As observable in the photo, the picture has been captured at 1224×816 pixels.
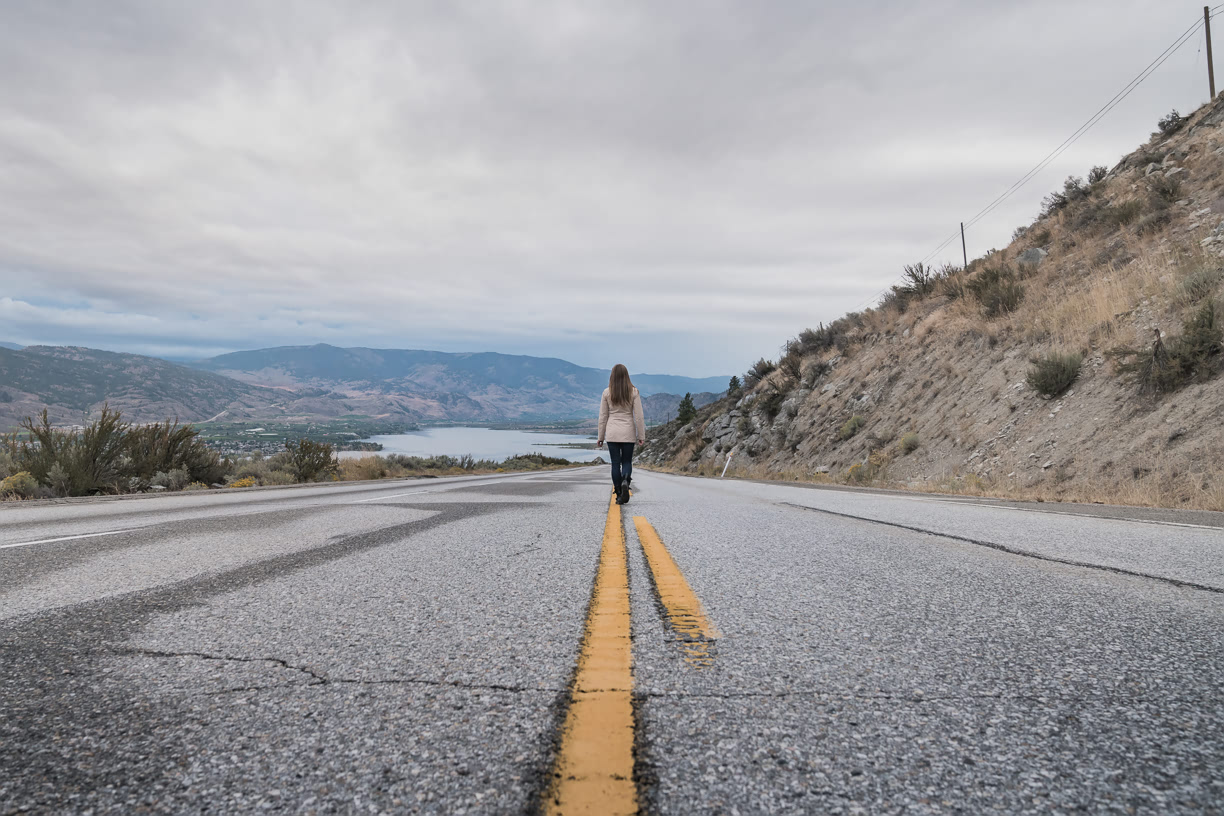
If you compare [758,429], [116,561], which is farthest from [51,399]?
[116,561]

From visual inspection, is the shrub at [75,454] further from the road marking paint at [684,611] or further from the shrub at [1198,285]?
the shrub at [1198,285]

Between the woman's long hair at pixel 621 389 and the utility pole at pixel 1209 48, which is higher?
the utility pole at pixel 1209 48

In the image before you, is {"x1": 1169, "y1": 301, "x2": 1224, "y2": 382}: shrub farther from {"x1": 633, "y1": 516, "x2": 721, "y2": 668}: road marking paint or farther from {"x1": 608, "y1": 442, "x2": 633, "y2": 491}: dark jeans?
{"x1": 633, "y1": 516, "x2": 721, "y2": 668}: road marking paint

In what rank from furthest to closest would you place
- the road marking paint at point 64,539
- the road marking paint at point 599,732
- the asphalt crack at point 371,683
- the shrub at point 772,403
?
1. the shrub at point 772,403
2. the road marking paint at point 64,539
3. the asphalt crack at point 371,683
4. the road marking paint at point 599,732

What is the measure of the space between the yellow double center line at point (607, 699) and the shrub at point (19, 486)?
1173 centimetres

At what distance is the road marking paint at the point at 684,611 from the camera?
2109 mm

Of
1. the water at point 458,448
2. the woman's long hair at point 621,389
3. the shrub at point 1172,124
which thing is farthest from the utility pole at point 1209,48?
the water at point 458,448

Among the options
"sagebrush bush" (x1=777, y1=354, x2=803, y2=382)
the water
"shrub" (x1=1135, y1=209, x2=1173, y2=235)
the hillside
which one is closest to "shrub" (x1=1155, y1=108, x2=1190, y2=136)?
the hillside

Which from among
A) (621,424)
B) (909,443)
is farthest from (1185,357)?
(621,424)

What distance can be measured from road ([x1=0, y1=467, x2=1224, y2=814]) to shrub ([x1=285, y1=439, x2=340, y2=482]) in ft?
48.9

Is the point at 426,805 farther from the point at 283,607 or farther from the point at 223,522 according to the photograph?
the point at 223,522

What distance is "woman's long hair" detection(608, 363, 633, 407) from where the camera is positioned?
27.5ft

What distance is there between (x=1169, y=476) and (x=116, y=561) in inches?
458

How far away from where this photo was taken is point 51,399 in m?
180
